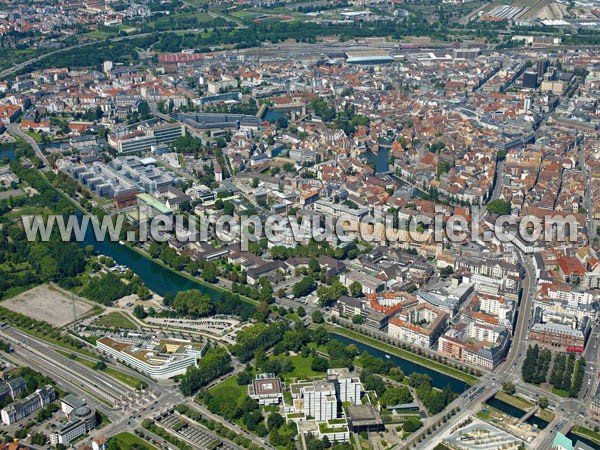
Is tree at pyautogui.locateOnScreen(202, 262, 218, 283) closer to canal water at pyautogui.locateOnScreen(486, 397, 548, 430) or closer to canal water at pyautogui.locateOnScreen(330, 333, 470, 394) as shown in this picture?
canal water at pyautogui.locateOnScreen(330, 333, 470, 394)

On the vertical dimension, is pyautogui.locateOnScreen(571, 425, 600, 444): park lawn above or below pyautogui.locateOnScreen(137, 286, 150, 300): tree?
below

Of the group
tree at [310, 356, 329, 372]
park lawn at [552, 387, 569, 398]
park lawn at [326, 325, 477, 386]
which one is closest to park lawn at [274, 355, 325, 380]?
tree at [310, 356, 329, 372]

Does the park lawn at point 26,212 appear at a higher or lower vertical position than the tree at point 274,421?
higher

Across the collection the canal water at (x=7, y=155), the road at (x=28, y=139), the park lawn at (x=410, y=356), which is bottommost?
the park lawn at (x=410, y=356)

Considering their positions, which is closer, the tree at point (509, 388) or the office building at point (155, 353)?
the tree at point (509, 388)

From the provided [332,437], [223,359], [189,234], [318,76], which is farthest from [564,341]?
[318,76]

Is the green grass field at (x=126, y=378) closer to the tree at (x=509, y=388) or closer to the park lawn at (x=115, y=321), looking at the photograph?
the park lawn at (x=115, y=321)

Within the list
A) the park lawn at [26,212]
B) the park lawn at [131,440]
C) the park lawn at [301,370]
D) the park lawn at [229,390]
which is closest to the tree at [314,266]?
the park lawn at [301,370]

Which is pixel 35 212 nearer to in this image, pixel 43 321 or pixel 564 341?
pixel 43 321
